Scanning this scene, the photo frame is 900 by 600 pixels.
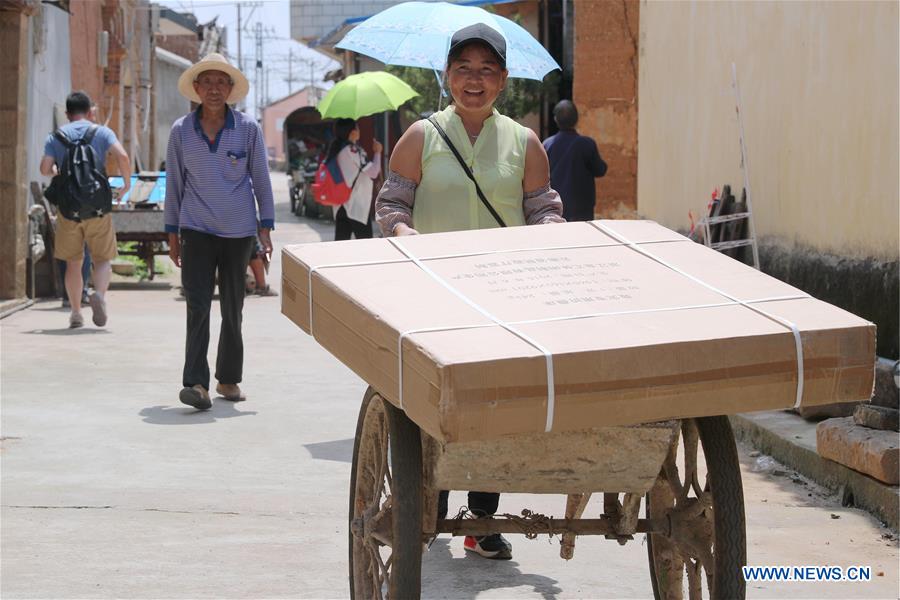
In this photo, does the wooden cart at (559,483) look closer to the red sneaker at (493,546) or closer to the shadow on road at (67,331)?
the red sneaker at (493,546)

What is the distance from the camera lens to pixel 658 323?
3104 millimetres

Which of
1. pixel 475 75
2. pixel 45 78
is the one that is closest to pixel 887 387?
pixel 475 75

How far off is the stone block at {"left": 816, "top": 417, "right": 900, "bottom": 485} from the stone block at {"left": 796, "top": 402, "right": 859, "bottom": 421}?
0.51 meters

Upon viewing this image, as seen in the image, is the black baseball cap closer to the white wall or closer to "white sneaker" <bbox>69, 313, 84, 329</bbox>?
"white sneaker" <bbox>69, 313, 84, 329</bbox>

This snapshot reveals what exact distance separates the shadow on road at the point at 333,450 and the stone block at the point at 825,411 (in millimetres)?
2247

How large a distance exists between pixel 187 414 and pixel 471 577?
130 inches

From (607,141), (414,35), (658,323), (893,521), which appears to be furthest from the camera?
(607,141)

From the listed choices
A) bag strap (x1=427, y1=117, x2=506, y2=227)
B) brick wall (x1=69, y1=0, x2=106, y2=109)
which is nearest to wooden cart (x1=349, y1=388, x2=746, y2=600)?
bag strap (x1=427, y1=117, x2=506, y2=227)

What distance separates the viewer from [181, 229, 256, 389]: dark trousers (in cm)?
771

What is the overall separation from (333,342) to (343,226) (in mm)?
7153

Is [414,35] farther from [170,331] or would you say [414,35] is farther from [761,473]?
[170,331]

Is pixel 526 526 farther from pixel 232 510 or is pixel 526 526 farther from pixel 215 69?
pixel 215 69

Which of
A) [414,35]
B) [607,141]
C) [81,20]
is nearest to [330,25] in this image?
[81,20]

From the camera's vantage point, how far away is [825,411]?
23.2ft
